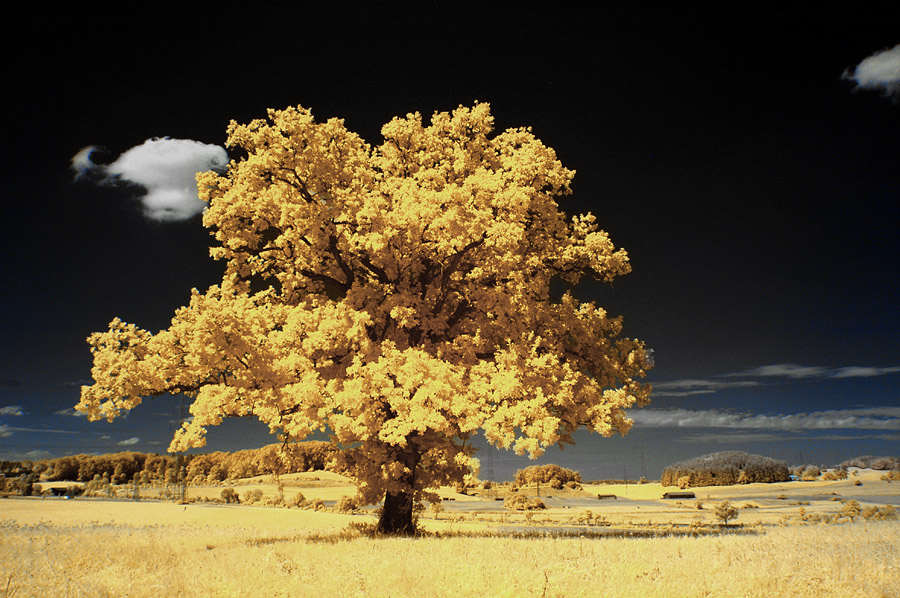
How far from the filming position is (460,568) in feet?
40.1

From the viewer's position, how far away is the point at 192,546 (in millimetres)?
18297

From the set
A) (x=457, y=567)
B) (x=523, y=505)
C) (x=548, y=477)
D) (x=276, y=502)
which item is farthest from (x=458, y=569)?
(x=548, y=477)

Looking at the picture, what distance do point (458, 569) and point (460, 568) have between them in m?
0.07

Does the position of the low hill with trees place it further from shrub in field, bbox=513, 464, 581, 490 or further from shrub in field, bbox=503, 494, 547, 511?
shrub in field, bbox=503, 494, 547, 511

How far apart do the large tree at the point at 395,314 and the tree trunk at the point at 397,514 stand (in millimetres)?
48

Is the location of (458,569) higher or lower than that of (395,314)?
lower

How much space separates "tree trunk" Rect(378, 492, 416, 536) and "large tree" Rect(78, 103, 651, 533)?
0.05 m

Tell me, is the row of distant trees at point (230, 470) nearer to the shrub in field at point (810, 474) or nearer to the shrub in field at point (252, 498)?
the shrub in field at point (810, 474)

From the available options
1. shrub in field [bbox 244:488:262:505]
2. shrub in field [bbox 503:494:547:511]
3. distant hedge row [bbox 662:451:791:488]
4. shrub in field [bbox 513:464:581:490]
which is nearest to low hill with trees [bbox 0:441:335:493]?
shrub in field [bbox 244:488:262:505]

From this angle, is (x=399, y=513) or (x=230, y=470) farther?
(x=230, y=470)

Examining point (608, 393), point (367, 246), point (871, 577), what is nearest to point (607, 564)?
point (871, 577)

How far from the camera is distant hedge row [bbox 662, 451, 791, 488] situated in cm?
10038

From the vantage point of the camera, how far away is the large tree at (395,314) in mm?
17219

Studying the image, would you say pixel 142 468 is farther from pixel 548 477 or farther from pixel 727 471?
pixel 727 471
